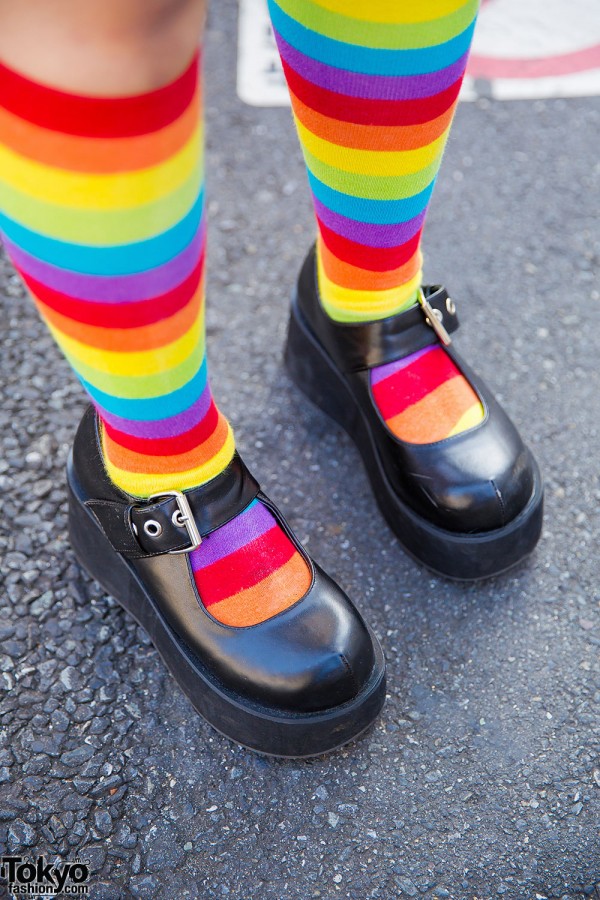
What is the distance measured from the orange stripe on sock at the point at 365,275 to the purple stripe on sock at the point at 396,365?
86 mm

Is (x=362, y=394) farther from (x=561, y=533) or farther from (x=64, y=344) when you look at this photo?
(x=64, y=344)

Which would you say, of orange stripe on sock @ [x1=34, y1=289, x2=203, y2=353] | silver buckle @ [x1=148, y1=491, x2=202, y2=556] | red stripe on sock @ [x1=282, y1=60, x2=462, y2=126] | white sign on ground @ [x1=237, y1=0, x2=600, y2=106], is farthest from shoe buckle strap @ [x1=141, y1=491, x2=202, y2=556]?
white sign on ground @ [x1=237, y1=0, x2=600, y2=106]

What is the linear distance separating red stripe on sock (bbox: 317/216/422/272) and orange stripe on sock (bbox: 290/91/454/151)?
0.11 m

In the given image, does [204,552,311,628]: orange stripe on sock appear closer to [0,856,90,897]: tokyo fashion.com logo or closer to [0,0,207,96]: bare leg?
[0,856,90,897]: tokyo fashion.com logo

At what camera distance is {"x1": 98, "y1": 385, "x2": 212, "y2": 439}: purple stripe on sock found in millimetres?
715

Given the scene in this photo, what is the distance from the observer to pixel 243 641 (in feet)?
2.54

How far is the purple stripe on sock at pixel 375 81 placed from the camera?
2.41ft

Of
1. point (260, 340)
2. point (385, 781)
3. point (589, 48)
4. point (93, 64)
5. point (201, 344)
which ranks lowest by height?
point (385, 781)

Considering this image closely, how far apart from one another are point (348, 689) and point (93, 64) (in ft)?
1.85

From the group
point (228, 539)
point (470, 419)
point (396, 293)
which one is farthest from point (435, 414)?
point (228, 539)

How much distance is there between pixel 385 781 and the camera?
81 centimetres

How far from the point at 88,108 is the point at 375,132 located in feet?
1.10

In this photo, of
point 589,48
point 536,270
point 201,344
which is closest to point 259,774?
point 201,344

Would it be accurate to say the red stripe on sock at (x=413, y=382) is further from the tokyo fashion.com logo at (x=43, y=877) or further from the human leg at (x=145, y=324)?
the tokyo fashion.com logo at (x=43, y=877)
